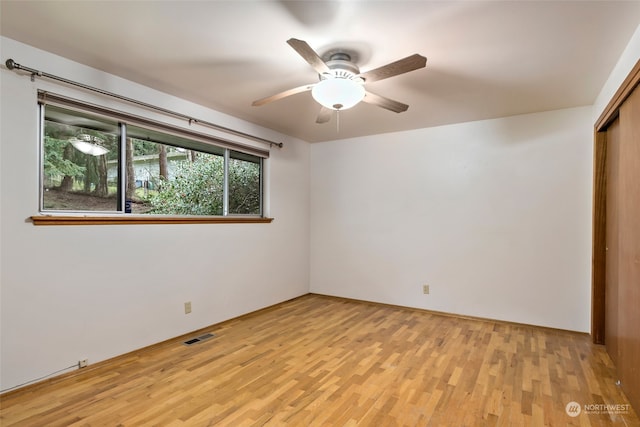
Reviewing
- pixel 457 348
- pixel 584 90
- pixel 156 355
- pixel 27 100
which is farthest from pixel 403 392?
pixel 27 100

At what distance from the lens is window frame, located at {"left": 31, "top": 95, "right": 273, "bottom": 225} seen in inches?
90.3

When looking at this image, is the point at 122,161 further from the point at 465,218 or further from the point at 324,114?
the point at 465,218

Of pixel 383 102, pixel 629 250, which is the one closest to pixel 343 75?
pixel 383 102

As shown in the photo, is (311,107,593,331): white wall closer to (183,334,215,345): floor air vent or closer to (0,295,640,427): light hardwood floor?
(0,295,640,427): light hardwood floor

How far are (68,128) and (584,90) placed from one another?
432 centimetres

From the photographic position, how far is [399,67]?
1.96m

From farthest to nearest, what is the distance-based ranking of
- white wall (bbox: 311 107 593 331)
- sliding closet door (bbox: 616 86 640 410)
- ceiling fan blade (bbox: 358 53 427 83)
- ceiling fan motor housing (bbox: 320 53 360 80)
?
1. white wall (bbox: 311 107 593 331)
2. ceiling fan motor housing (bbox: 320 53 360 80)
3. sliding closet door (bbox: 616 86 640 410)
4. ceiling fan blade (bbox: 358 53 427 83)

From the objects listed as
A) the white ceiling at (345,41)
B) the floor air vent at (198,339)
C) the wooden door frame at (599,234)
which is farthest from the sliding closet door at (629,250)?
the floor air vent at (198,339)

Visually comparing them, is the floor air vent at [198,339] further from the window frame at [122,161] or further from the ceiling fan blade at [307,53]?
the ceiling fan blade at [307,53]

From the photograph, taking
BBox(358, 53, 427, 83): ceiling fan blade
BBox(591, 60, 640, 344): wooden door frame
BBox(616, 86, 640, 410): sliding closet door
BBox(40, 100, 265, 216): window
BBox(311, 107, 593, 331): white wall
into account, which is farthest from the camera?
BBox(311, 107, 593, 331): white wall

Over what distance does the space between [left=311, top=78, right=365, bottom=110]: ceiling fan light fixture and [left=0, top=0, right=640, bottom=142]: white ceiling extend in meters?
0.27

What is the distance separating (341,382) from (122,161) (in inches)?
99.2

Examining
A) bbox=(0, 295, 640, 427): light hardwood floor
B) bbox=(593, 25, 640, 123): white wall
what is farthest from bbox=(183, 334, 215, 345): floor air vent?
bbox=(593, 25, 640, 123): white wall

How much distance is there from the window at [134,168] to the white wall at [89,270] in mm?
155
